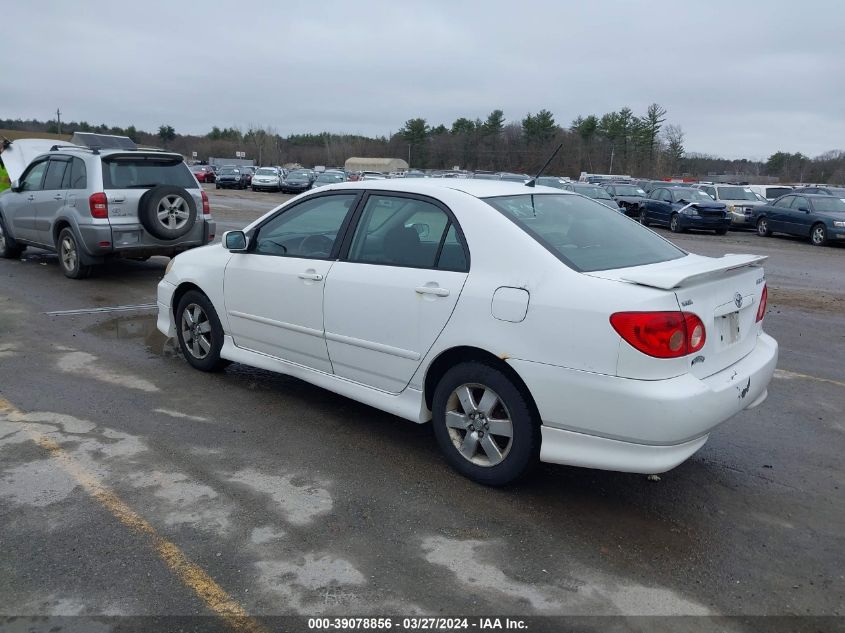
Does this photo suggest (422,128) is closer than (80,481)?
No

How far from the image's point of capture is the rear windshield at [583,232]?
3926 millimetres

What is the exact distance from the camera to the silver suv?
9.58 meters

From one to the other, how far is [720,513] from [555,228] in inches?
70.7

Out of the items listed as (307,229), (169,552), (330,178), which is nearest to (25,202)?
(307,229)

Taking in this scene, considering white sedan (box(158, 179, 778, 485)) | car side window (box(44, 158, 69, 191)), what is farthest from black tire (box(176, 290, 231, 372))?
car side window (box(44, 158, 69, 191))

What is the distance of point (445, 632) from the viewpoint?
2830 mm

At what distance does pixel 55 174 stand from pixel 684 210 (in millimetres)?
18852

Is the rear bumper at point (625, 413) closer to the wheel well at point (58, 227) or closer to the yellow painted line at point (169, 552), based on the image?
the yellow painted line at point (169, 552)

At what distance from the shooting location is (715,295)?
3.67 meters

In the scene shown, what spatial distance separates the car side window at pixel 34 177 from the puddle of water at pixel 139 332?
407 cm

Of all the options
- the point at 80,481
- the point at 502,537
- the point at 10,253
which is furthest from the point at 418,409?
the point at 10,253

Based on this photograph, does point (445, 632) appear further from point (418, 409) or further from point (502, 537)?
point (418, 409)

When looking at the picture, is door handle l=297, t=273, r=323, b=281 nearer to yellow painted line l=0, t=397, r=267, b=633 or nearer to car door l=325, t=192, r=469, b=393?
car door l=325, t=192, r=469, b=393

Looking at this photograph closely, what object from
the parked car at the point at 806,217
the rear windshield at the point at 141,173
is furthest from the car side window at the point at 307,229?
the parked car at the point at 806,217
